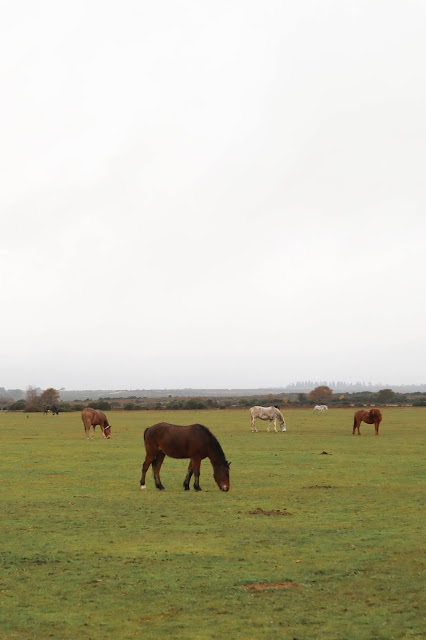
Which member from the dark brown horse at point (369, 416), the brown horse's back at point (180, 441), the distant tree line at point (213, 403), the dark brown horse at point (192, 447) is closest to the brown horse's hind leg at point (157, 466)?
the dark brown horse at point (192, 447)

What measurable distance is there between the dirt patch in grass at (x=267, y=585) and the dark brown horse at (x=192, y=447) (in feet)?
26.7

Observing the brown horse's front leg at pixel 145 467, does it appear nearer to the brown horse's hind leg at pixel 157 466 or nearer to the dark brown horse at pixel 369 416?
the brown horse's hind leg at pixel 157 466

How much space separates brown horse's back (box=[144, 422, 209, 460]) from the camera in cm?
1794

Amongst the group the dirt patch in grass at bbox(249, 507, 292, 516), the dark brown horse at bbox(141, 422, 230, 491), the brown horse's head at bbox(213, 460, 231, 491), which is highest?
the dark brown horse at bbox(141, 422, 230, 491)

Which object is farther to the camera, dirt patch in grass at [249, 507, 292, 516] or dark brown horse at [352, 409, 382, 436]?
dark brown horse at [352, 409, 382, 436]

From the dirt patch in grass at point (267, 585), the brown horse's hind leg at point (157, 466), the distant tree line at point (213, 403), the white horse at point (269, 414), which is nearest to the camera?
the dirt patch in grass at point (267, 585)

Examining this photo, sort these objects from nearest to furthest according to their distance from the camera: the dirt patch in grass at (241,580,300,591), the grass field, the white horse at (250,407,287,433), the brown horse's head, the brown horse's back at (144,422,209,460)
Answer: the grass field, the dirt patch in grass at (241,580,300,591), the brown horse's head, the brown horse's back at (144,422,209,460), the white horse at (250,407,287,433)

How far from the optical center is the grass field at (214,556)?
8008 millimetres

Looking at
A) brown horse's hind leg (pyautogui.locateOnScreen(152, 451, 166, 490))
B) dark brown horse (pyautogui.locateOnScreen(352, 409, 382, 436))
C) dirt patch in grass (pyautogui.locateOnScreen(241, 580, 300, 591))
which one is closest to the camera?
dirt patch in grass (pyautogui.locateOnScreen(241, 580, 300, 591))

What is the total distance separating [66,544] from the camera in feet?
39.3

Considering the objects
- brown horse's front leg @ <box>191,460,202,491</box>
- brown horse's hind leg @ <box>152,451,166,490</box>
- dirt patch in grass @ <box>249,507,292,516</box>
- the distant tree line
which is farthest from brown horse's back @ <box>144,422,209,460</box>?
the distant tree line

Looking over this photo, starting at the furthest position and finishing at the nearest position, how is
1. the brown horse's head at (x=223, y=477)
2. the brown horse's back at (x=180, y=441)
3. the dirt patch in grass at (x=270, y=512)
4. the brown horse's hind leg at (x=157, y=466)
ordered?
the brown horse's hind leg at (x=157, y=466) → the brown horse's back at (x=180, y=441) → the brown horse's head at (x=223, y=477) → the dirt patch in grass at (x=270, y=512)

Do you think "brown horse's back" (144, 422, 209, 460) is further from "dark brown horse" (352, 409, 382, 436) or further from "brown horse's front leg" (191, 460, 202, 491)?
"dark brown horse" (352, 409, 382, 436)

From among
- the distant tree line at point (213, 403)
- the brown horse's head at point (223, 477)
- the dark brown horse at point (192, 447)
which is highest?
the distant tree line at point (213, 403)
